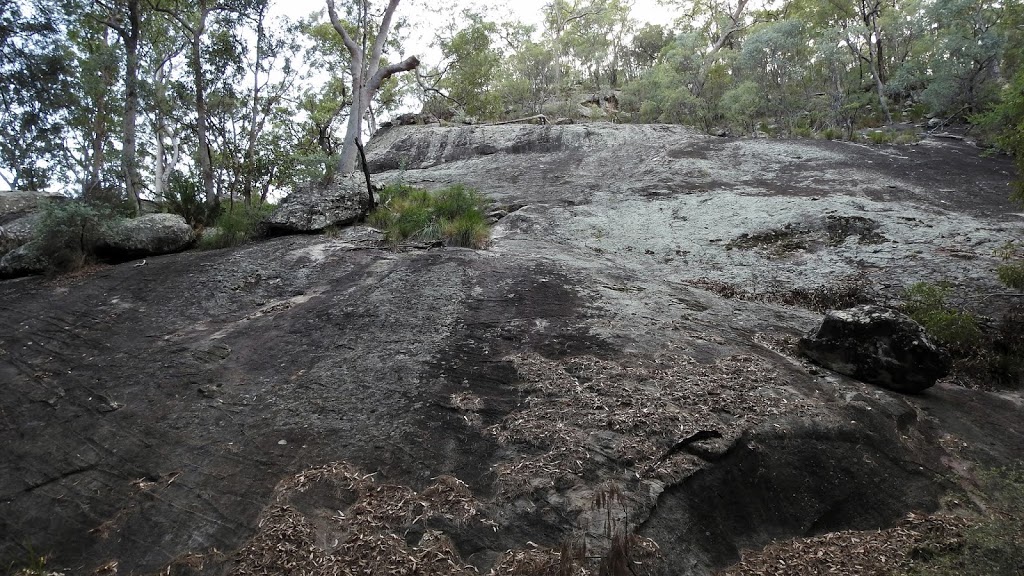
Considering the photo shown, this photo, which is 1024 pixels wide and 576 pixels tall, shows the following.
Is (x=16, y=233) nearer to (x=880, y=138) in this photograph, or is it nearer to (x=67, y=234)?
(x=67, y=234)

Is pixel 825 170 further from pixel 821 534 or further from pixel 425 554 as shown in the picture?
pixel 425 554

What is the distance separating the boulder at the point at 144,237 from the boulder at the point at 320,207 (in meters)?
1.46

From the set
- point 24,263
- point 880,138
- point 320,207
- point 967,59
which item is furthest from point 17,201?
point 967,59

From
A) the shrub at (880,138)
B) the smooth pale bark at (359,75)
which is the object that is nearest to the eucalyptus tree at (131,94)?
the smooth pale bark at (359,75)

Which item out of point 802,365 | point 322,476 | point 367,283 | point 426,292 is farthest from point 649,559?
point 367,283

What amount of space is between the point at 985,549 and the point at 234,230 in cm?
1049

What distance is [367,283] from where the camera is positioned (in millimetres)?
6770

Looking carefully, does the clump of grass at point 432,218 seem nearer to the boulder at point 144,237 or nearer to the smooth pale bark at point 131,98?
the boulder at point 144,237

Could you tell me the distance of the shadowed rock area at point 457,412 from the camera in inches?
125

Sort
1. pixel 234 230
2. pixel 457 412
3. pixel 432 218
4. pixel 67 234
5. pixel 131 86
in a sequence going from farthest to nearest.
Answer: pixel 131 86 < pixel 432 218 < pixel 234 230 < pixel 67 234 < pixel 457 412

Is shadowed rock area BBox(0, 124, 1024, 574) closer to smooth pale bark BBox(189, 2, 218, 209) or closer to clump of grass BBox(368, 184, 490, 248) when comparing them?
clump of grass BBox(368, 184, 490, 248)

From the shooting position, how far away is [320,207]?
978cm

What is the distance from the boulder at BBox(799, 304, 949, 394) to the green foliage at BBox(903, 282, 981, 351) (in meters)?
0.91

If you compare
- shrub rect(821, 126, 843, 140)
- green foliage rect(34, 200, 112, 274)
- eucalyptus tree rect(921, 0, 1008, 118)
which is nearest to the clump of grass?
green foliage rect(34, 200, 112, 274)
